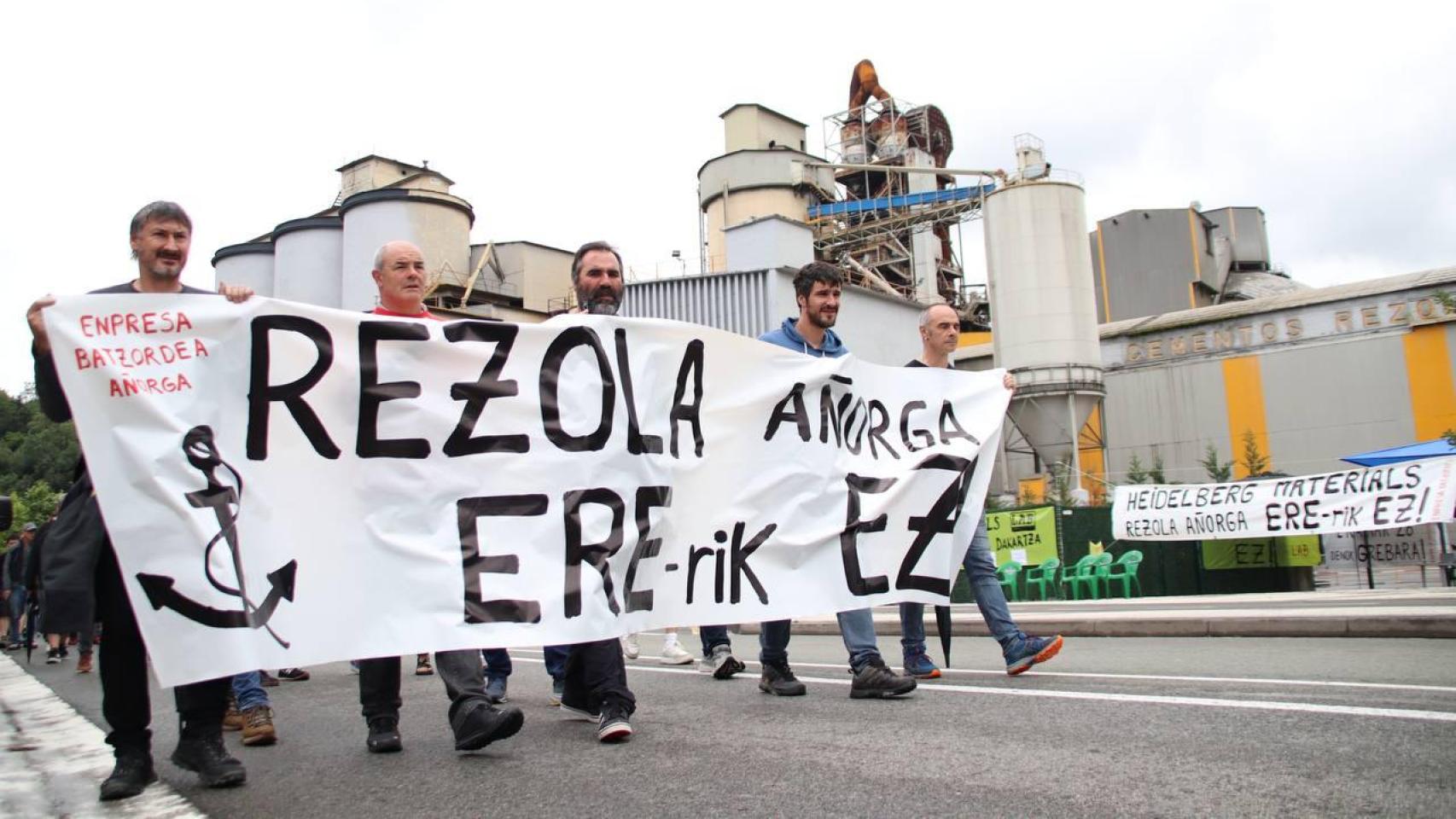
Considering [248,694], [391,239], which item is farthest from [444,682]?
[391,239]

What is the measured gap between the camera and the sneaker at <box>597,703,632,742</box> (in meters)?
4.16

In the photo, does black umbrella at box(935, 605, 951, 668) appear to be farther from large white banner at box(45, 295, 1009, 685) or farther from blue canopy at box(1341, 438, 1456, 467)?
blue canopy at box(1341, 438, 1456, 467)

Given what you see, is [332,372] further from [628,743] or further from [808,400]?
[808,400]

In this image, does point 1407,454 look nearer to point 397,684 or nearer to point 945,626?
point 945,626

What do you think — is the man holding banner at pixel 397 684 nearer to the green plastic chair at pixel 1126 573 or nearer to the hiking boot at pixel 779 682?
the hiking boot at pixel 779 682

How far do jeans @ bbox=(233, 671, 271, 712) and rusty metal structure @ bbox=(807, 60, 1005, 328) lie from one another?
48780mm

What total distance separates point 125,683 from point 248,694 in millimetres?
1189

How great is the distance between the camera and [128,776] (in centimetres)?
360

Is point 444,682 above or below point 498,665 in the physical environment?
above

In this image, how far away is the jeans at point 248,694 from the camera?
189 inches

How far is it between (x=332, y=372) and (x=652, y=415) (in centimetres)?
140

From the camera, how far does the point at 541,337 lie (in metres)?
4.49

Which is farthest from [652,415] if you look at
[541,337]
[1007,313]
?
[1007,313]

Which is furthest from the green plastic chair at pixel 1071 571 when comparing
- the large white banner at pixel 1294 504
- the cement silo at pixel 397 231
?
the cement silo at pixel 397 231
